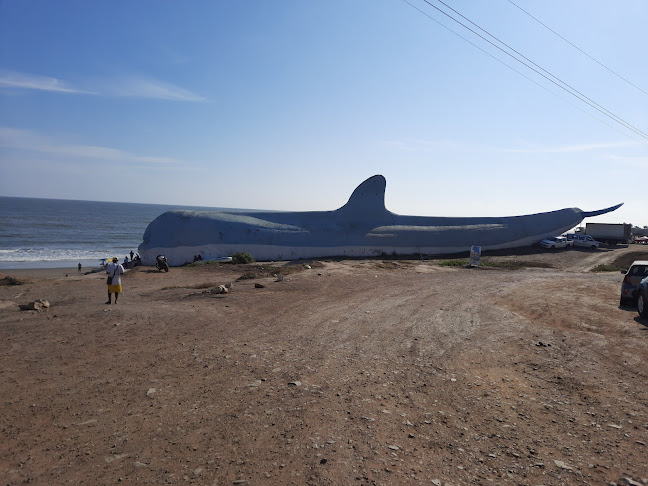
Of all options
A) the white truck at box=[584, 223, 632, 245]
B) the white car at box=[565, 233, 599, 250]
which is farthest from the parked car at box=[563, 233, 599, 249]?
the white truck at box=[584, 223, 632, 245]

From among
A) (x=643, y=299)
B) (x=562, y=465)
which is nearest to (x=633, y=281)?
(x=643, y=299)

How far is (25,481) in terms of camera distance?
4.24 meters

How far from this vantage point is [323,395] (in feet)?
20.0

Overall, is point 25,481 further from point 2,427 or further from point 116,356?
point 116,356

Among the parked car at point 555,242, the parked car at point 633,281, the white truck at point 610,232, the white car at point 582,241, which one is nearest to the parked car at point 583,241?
the white car at point 582,241

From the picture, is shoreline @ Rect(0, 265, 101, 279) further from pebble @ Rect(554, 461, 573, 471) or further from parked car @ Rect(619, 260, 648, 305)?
pebble @ Rect(554, 461, 573, 471)

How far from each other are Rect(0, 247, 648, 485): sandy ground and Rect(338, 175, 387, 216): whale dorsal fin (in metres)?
20.9

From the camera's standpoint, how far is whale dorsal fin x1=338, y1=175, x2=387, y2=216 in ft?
108

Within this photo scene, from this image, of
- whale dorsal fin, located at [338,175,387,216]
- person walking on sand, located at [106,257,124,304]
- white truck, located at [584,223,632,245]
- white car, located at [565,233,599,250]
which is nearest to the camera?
person walking on sand, located at [106,257,124,304]

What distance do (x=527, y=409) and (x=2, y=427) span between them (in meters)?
6.17

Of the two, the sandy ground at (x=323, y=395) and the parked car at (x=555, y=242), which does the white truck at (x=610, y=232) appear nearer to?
the parked car at (x=555, y=242)

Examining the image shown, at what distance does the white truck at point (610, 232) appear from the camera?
140 ft

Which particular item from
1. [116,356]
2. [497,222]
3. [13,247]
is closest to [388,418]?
[116,356]

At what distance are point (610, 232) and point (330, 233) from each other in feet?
95.1
